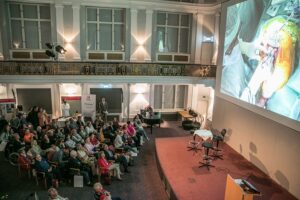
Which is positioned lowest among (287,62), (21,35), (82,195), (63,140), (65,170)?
(82,195)

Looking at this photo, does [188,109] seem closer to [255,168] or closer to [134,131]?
[134,131]

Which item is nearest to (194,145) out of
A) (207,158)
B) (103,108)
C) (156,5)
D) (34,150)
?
(207,158)

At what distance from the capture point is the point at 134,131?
942 cm

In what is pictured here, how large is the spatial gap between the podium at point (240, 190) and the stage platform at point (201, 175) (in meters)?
0.68

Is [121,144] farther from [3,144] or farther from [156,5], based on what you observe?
[156,5]

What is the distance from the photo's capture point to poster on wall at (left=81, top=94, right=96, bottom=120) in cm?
1205

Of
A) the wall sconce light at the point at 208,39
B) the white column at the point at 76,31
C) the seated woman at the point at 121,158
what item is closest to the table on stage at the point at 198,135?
the seated woman at the point at 121,158

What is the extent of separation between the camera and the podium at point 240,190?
15.8 ft

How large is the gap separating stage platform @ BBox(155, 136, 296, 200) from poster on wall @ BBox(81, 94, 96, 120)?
4.56m

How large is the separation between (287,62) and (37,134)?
25.6 feet

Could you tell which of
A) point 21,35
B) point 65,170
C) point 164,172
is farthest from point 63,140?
point 21,35

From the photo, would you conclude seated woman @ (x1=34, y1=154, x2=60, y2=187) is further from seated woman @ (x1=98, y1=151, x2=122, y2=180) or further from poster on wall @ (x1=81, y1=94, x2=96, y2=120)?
poster on wall @ (x1=81, y1=94, x2=96, y2=120)

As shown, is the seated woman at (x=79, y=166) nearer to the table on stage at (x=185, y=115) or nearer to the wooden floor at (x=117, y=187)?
the wooden floor at (x=117, y=187)

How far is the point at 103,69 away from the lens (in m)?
12.0
